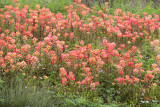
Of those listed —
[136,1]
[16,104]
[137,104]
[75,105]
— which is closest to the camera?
[16,104]

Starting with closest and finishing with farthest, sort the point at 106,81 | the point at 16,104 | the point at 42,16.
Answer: the point at 16,104, the point at 106,81, the point at 42,16

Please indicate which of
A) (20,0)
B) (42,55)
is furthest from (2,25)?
(20,0)

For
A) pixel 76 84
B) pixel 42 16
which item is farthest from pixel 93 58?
pixel 42 16

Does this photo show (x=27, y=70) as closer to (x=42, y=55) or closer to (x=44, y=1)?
(x=42, y=55)

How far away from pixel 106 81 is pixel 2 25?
149 inches

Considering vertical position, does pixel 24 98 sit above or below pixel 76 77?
above

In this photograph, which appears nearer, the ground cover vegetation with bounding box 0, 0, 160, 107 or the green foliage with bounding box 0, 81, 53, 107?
the green foliage with bounding box 0, 81, 53, 107

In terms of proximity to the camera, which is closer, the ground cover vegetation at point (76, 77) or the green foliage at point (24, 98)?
the green foliage at point (24, 98)

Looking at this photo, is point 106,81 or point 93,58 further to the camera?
point 106,81

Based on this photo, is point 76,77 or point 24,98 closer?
point 24,98

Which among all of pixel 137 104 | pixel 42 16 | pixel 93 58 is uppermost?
pixel 42 16

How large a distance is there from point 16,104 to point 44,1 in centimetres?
717

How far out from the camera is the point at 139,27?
7969 mm

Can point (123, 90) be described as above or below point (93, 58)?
below
